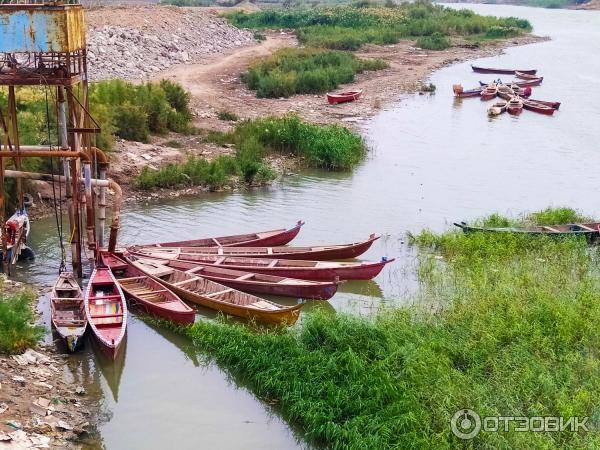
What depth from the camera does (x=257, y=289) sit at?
15766mm

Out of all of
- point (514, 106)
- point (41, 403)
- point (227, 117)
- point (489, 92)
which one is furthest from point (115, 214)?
point (489, 92)

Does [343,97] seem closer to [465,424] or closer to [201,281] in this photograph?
[201,281]

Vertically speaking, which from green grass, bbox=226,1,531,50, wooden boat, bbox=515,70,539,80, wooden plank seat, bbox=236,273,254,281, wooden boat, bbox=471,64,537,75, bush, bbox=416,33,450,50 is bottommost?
wooden plank seat, bbox=236,273,254,281

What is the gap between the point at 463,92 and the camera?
41.7 m

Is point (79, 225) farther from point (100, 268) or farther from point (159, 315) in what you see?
point (159, 315)

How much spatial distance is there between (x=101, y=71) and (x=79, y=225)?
2174cm

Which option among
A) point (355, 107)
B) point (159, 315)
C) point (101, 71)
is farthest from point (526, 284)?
point (101, 71)

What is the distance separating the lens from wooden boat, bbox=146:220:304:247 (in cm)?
1794

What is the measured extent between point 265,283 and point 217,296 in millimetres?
1107

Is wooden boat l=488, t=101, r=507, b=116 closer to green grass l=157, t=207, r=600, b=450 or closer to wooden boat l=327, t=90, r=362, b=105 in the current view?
wooden boat l=327, t=90, r=362, b=105

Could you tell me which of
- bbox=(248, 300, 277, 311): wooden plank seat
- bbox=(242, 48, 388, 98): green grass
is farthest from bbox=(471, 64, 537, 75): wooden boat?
bbox=(248, 300, 277, 311): wooden plank seat

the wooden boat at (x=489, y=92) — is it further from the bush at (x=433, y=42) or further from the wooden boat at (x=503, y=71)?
the bush at (x=433, y=42)

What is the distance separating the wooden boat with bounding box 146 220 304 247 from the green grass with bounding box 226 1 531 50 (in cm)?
4243

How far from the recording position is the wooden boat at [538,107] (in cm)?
3756
